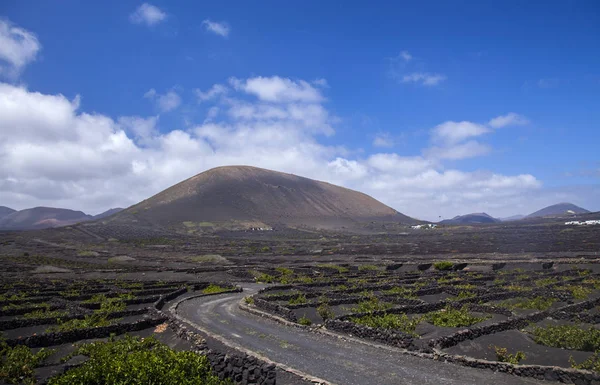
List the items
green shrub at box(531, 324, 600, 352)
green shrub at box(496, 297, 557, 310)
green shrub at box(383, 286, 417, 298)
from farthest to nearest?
green shrub at box(383, 286, 417, 298), green shrub at box(496, 297, 557, 310), green shrub at box(531, 324, 600, 352)

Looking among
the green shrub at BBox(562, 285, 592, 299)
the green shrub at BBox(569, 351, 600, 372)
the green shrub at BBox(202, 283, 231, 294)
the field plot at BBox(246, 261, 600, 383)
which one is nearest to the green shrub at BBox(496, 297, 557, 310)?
the field plot at BBox(246, 261, 600, 383)

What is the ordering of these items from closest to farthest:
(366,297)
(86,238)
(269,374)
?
1. (269,374)
2. (366,297)
3. (86,238)

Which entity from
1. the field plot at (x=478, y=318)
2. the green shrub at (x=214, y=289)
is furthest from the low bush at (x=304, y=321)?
the green shrub at (x=214, y=289)

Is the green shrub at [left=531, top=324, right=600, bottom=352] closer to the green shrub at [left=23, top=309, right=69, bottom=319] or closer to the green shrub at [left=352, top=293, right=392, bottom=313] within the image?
the green shrub at [left=352, top=293, right=392, bottom=313]

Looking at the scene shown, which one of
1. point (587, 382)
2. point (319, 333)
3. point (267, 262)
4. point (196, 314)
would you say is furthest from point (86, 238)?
point (587, 382)

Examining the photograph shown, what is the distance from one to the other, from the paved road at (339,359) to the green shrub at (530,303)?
14830 millimetres

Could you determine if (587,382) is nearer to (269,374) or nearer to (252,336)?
(269,374)

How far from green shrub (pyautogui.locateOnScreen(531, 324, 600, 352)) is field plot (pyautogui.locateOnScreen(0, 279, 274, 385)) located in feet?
49.1

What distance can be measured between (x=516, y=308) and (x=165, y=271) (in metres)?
50.3

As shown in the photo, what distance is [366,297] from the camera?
33344mm

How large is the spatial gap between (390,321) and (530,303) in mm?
12838

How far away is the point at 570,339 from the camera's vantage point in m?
18.9

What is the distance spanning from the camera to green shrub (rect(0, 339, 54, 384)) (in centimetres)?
1408

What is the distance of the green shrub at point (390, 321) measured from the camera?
23156 millimetres
